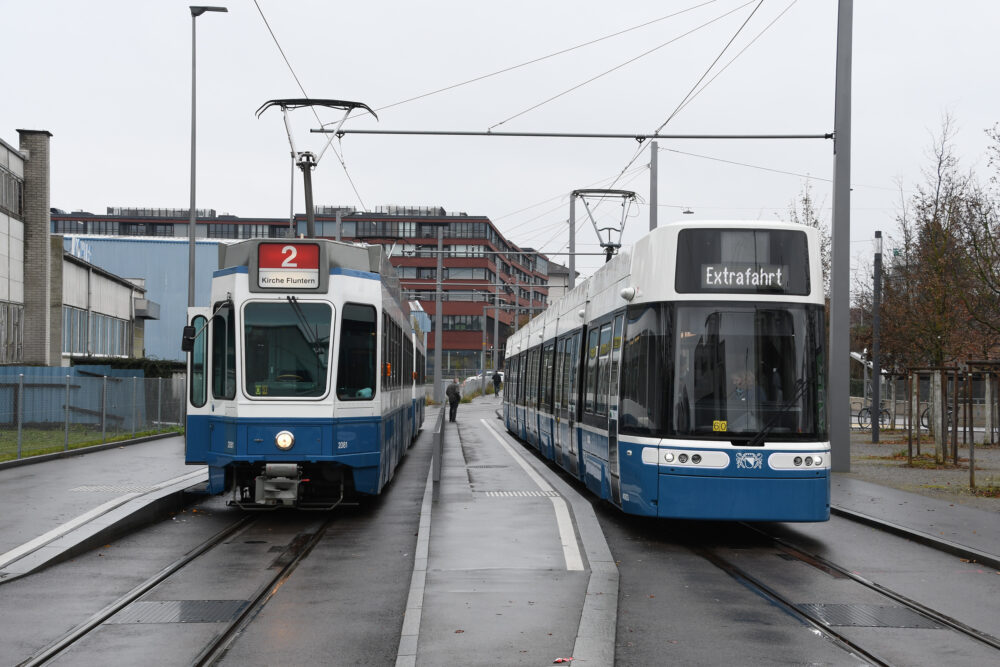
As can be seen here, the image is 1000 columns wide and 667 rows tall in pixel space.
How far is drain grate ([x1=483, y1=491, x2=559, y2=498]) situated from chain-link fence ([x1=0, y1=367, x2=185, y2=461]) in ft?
32.6

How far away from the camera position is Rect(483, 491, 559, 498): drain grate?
1568 cm

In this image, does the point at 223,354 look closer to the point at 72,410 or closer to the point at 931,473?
the point at 931,473

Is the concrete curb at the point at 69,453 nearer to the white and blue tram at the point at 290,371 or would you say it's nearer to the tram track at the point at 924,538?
the white and blue tram at the point at 290,371

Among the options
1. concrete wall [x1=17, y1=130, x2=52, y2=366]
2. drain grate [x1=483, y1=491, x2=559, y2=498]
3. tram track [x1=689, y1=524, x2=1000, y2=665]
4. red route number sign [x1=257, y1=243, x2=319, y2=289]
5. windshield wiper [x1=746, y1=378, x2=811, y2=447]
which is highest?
concrete wall [x1=17, y1=130, x2=52, y2=366]

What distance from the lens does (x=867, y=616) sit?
323 inches

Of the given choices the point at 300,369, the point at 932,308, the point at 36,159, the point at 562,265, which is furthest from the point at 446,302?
the point at 300,369

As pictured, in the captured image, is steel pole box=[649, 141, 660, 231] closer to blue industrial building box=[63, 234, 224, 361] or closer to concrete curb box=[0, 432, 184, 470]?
concrete curb box=[0, 432, 184, 470]

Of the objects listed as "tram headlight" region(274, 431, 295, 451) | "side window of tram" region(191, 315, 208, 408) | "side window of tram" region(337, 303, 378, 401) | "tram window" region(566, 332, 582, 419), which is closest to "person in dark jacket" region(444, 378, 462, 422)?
"tram window" region(566, 332, 582, 419)

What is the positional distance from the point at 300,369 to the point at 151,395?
20088mm

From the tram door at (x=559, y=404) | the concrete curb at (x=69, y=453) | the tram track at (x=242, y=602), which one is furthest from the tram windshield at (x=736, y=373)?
the concrete curb at (x=69, y=453)

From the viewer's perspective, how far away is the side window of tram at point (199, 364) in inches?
540

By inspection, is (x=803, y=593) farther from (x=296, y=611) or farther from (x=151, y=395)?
(x=151, y=395)

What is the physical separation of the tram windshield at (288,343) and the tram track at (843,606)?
488 centimetres

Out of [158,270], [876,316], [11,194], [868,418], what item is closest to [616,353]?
[876,316]
